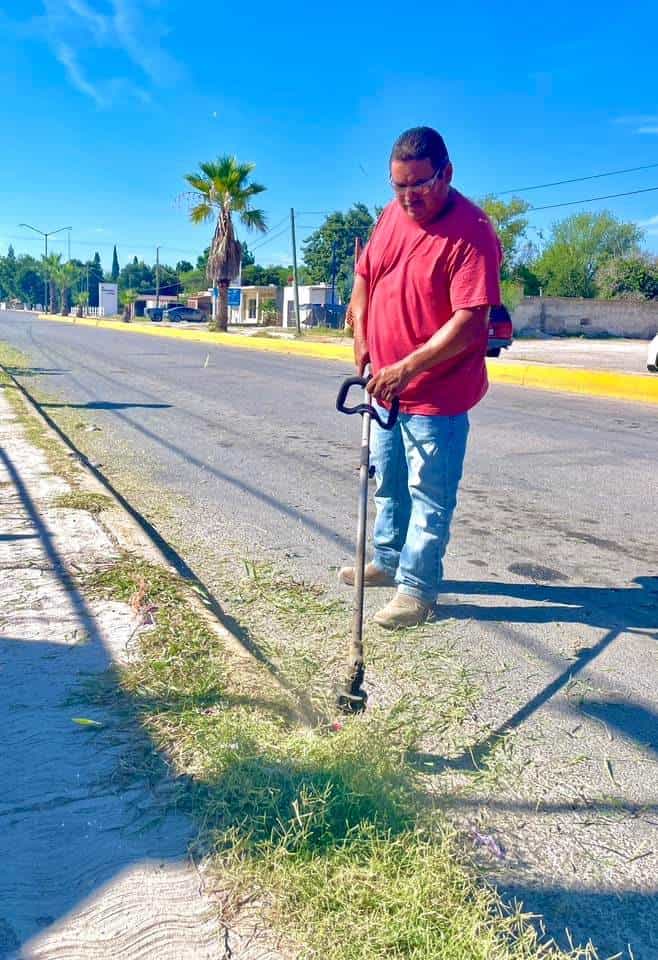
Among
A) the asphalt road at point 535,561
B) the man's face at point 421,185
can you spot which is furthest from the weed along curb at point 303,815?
the man's face at point 421,185

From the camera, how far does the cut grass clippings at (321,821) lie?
5.71 ft

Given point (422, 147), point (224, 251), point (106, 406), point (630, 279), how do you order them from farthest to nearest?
1. point (630, 279)
2. point (224, 251)
3. point (106, 406)
4. point (422, 147)

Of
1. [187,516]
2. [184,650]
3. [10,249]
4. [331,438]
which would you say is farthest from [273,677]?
[10,249]

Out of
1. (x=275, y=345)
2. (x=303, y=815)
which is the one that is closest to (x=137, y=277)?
(x=275, y=345)

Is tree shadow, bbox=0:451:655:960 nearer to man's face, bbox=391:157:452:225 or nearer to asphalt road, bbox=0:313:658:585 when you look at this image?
asphalt road, bbox=0:313:658:585

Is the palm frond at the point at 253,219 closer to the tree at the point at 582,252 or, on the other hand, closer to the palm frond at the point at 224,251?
the palm frond at the point at 224,251

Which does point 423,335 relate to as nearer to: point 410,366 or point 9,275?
point 410,366

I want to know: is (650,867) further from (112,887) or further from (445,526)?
(445,526)

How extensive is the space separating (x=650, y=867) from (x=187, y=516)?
366cm

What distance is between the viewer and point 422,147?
3039 millimetres

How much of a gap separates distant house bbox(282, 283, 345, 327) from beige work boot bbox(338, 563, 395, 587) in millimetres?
39780

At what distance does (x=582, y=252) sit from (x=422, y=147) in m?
59.2

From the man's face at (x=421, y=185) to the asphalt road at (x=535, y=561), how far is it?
1.66 m

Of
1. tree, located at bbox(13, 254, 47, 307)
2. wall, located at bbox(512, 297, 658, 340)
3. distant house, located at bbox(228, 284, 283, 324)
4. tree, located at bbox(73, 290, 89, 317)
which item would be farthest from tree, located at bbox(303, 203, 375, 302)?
tree, located at bbox(13, 254, 47, 307)
